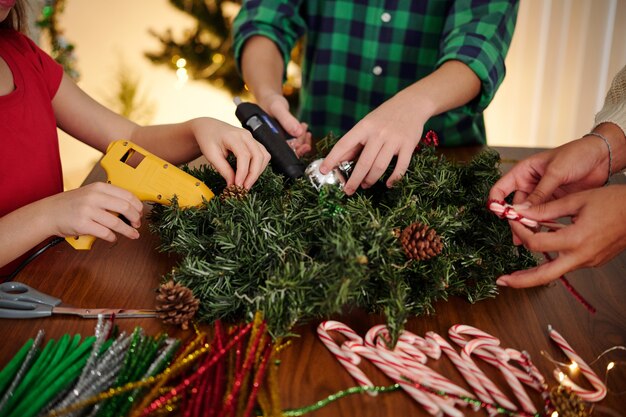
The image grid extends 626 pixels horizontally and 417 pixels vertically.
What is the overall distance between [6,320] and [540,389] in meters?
0.75

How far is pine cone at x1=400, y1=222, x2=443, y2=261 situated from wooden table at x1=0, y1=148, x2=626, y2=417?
107 millimetres

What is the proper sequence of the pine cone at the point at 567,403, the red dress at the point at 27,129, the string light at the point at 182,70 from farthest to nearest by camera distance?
the string light at the point at 182,70 → the red dress at the point at 27,129 → the pine cone at the point at 567,403

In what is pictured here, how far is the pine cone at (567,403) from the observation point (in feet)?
2.12

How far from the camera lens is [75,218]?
0.93 meters

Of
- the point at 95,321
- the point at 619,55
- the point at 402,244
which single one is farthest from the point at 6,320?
the point at 619,55

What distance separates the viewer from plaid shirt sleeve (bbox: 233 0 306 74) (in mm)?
1539

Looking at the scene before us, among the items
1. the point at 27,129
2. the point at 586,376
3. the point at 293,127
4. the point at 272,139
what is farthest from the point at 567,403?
the point at 27,129

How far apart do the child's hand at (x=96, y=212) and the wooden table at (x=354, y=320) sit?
6 cm

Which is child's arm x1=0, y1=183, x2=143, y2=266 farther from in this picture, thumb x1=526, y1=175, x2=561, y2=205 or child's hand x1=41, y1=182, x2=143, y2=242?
thumb x1=526, y1=175, x2=561, y2=205

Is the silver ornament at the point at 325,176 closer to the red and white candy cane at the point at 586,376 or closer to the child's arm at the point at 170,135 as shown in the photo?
the child's arm at the point at 170,135

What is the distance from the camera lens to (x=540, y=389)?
2.30ft

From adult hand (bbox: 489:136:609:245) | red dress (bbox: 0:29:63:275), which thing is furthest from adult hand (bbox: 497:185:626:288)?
red dress (bbox: 0:29:63:275)

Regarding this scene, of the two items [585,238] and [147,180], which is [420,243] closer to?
[585,238]

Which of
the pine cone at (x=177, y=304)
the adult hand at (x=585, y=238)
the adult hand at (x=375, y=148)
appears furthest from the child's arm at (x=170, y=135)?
the adult hand at (x=585, y=238)
